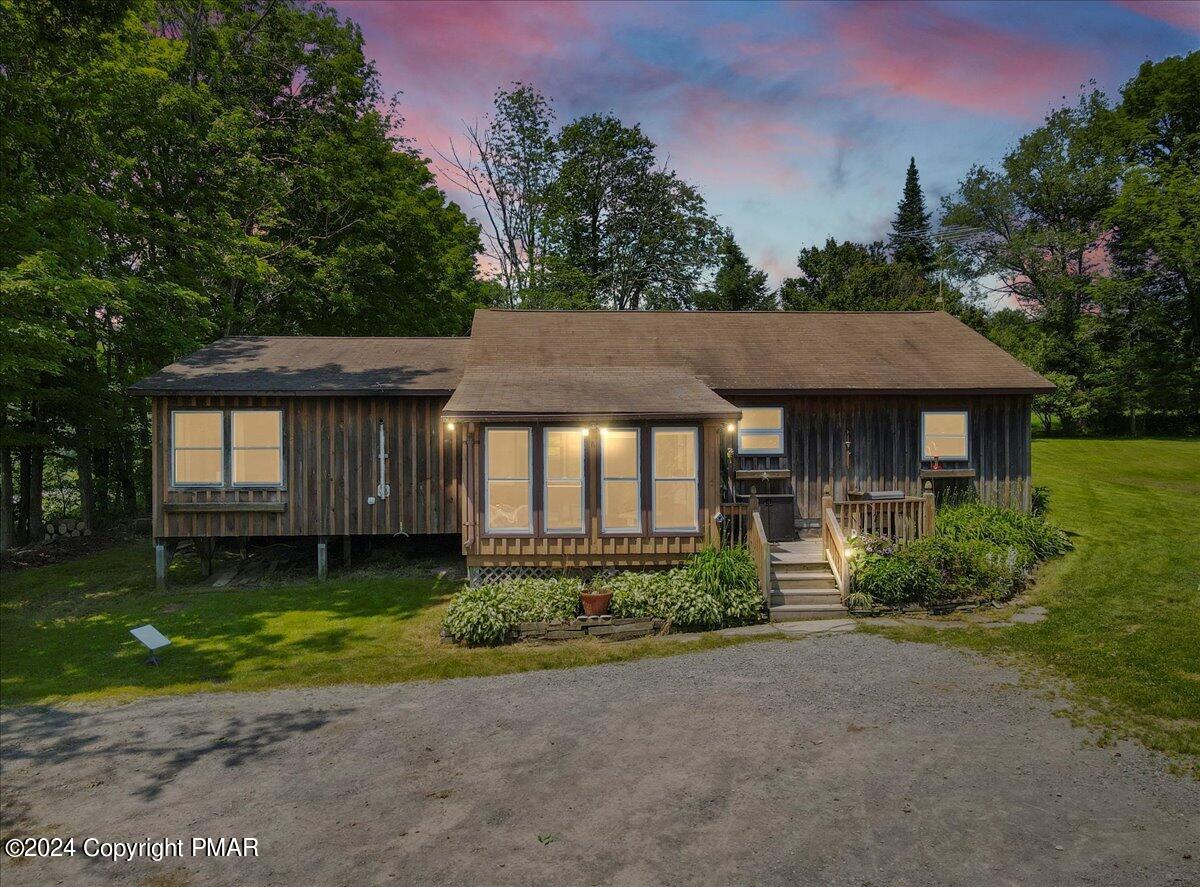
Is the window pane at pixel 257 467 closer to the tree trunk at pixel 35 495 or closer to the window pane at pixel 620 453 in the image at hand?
the window pane at pixel 620 453

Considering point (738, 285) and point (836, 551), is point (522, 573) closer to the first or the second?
point (836, 551)

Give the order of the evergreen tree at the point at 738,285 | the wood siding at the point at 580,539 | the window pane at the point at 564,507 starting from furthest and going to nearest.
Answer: the evergreen tree at the point at 738,285, the window pane at the point at 564,507, the wood siding at the point at 580,539

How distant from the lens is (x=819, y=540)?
14.4m

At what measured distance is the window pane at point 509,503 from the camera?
1200 centimetres

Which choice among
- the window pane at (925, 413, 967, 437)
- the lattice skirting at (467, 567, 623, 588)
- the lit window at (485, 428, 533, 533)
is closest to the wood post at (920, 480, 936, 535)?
the window pane at (925, 413, 967, 437)

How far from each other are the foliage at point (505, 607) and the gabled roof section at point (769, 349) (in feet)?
17.2

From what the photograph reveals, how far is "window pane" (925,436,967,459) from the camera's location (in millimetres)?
15367

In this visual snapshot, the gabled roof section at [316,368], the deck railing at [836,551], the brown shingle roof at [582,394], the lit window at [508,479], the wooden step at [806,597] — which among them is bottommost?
the wooden step at [806,597]

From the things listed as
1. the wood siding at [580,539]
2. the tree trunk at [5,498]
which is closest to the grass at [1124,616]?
the wood siding at [580,539]

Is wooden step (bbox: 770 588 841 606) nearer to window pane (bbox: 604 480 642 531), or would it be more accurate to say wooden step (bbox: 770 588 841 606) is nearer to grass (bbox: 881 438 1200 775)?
grass (bbox: 881 438 1200 775)

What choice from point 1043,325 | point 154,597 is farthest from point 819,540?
point 1043,325

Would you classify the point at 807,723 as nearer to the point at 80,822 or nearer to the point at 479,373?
the point at 80,822

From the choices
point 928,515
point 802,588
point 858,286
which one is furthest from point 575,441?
point 858,286

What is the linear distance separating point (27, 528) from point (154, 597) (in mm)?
10585
